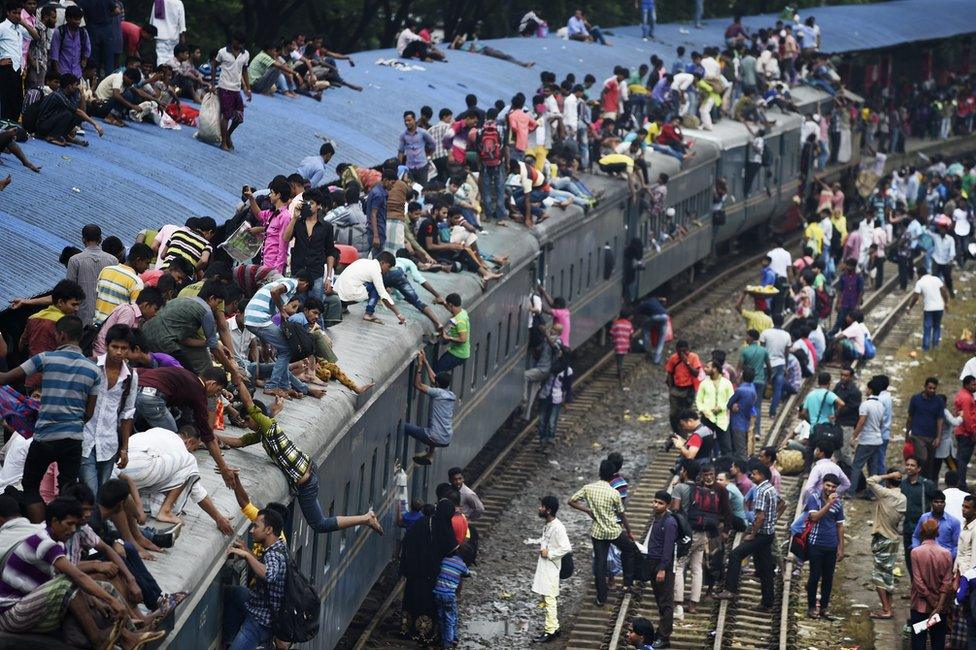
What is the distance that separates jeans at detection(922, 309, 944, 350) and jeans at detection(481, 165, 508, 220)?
8.48 m

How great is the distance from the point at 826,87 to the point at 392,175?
87.4ft

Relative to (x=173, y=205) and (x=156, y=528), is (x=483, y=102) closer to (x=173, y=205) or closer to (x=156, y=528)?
(x=173, y=205)

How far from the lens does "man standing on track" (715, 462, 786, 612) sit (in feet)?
55.3

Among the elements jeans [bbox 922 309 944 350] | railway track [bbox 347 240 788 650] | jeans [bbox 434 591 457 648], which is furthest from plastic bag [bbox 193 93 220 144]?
jeans [bbox 922 309 944 350]

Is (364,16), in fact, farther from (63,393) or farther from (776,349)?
(63,393)

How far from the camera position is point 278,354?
44.7ft

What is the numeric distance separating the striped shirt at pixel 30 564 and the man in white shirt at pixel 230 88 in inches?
485

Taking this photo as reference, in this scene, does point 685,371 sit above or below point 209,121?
below

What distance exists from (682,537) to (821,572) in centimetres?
168

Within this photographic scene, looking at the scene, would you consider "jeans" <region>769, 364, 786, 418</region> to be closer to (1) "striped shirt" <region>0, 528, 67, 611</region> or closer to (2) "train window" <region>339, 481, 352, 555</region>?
(2) "train window" <region>339, 481, 352, 555</region>

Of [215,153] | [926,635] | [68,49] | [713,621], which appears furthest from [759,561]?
[68,49]

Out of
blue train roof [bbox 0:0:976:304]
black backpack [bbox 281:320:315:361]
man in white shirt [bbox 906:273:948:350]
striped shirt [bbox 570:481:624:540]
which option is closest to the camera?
black backpack [bbox 281:320:315:361]

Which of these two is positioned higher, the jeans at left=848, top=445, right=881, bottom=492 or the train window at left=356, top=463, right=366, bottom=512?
the train window at left=356, top=463, right=366, bottom=512

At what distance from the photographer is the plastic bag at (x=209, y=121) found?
20.7 metres
